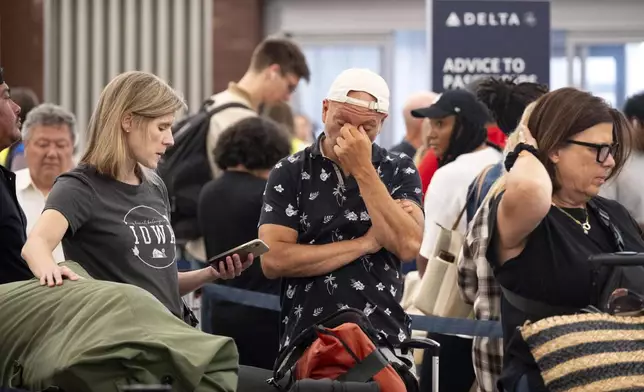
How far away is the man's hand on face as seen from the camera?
3.95 meters

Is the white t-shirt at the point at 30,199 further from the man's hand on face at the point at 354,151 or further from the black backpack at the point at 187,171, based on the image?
the man's hand on face at the point at 354,151

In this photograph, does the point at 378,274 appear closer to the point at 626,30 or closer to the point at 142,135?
the point at 142,135

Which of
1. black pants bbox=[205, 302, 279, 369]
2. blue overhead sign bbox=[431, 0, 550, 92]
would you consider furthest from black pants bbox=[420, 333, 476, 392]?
blue overhead sign bbox=[431, 0, 550, 92]

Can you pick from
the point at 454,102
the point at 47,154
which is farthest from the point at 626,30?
the point at 47,154

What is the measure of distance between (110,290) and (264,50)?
3923mm

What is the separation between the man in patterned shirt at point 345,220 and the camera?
156 inches

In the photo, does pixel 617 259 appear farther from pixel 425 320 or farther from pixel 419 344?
pixel 425 320

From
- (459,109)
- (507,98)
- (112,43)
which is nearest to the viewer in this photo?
(507,98)

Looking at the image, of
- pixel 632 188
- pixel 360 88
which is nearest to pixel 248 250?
pixel 360 88

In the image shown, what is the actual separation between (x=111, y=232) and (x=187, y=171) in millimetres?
2890

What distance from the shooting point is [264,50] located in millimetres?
7020

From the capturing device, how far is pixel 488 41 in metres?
7.40

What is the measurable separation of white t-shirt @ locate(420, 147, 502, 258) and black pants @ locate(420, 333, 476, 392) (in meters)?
0.47

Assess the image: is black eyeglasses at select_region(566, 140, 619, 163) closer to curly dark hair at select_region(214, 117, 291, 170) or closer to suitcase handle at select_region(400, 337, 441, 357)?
suitcase handle at select_region(400, 337, 441, 357)
